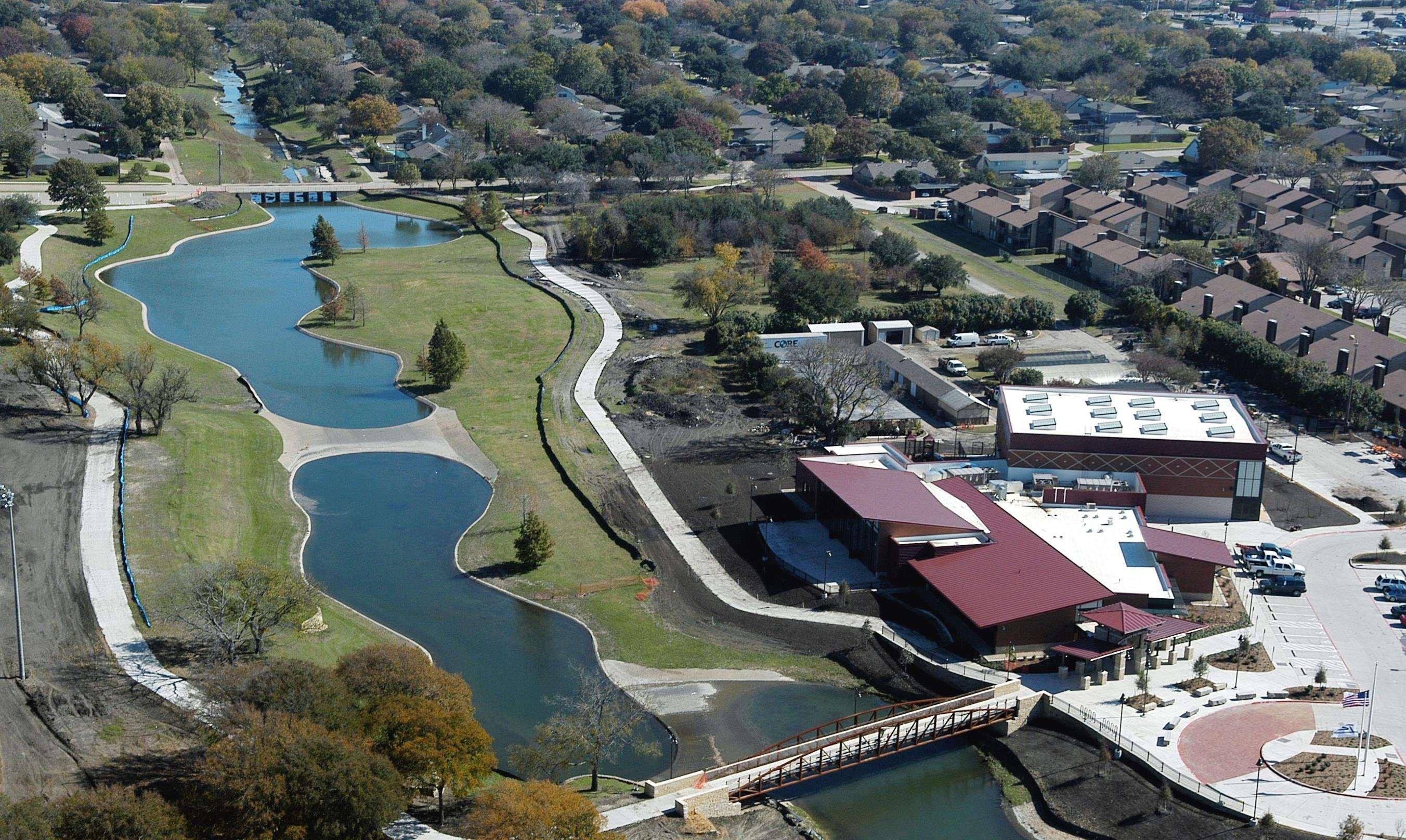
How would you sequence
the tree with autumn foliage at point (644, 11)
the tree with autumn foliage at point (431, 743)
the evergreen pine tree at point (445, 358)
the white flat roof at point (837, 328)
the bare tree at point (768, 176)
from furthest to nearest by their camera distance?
the tree with autumn foliage at point (644, 11) → the bare tree at point (768, 176) → the white flat roof at point (837, 328) → the evergreen pine tree at point (445, 358) → the tree with autumn foliage at point (431, 743)

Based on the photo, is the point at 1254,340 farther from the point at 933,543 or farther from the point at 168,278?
the point at 168,278

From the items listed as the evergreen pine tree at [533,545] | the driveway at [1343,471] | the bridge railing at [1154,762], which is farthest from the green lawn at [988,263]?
the bridge railing at [1154,762]

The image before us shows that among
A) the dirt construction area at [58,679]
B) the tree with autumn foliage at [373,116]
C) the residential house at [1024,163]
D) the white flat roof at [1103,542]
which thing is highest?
the tree with autumn foliage at [373,116]

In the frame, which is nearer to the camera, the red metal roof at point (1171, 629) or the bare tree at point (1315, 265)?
the red metal roof at point (1171, 629)

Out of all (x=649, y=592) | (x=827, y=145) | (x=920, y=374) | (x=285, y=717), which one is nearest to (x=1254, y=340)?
(x=920, y=374)

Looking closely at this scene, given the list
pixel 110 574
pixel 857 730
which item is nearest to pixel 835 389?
pixel 857 730

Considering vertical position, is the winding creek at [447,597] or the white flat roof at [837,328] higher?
the white flat roof at [837,328]

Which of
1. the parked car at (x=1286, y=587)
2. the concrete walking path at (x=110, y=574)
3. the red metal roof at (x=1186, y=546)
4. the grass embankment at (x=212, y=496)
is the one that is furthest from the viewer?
the red metal roof at (x=1186, y=546)

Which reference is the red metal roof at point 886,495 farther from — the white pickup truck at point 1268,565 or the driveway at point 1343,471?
the driveway at point 1343,471

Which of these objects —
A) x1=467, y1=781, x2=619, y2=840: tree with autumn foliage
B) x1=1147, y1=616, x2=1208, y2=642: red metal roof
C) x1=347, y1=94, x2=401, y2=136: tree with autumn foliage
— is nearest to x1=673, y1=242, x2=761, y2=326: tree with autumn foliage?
x1=1147, y1=616, x2=1208, y2=642: red metal roof
